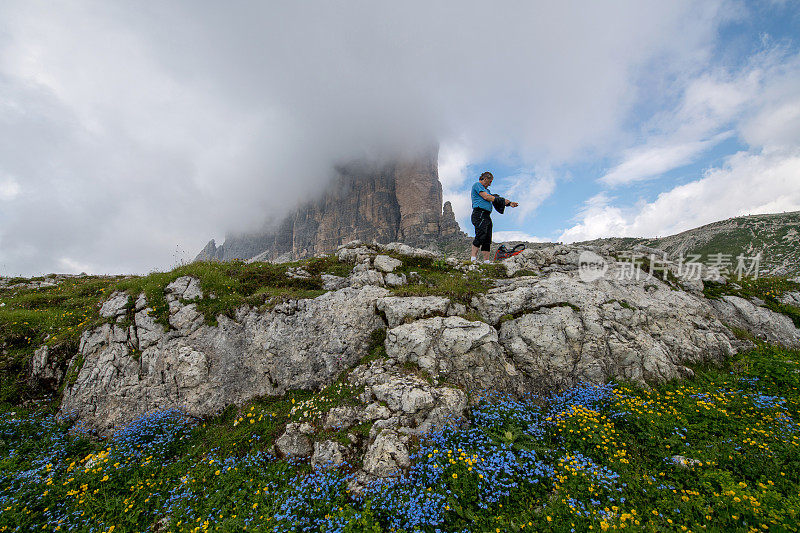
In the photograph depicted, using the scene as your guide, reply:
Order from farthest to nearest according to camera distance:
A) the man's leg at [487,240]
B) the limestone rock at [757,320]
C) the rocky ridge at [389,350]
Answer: the man's leg at [487,240]
the limestone rock at [757,320]
the rocky ridge at [389,350]

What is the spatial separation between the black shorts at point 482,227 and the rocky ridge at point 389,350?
4278 millimetres

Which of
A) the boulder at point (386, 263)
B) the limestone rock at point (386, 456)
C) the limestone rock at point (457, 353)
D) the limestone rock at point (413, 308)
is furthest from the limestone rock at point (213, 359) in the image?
the boulder at point (386, 263)

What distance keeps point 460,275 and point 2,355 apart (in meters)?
16.8

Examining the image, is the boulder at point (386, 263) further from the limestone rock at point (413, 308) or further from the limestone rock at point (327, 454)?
the limestone rock at point (327, 454)

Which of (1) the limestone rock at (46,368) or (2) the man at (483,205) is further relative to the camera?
(2) the man at (483,205)

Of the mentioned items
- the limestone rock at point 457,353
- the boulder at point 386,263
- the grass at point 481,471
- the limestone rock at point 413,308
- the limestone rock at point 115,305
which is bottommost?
the grass at point 481,471

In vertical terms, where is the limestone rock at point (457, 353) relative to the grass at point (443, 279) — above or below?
below

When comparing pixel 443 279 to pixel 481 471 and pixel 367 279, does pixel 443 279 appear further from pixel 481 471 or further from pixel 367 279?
pixel 481 471

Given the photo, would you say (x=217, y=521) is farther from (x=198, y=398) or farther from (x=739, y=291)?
(x=739, y=291)

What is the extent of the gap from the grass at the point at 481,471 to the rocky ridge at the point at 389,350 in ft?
2.04

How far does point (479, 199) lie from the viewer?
14.4 m

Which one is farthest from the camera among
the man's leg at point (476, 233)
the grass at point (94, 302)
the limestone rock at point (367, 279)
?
the man's leg at point (476, 233)

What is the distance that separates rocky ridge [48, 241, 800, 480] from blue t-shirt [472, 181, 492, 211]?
15.4ft

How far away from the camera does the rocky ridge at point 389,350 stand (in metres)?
7.95
